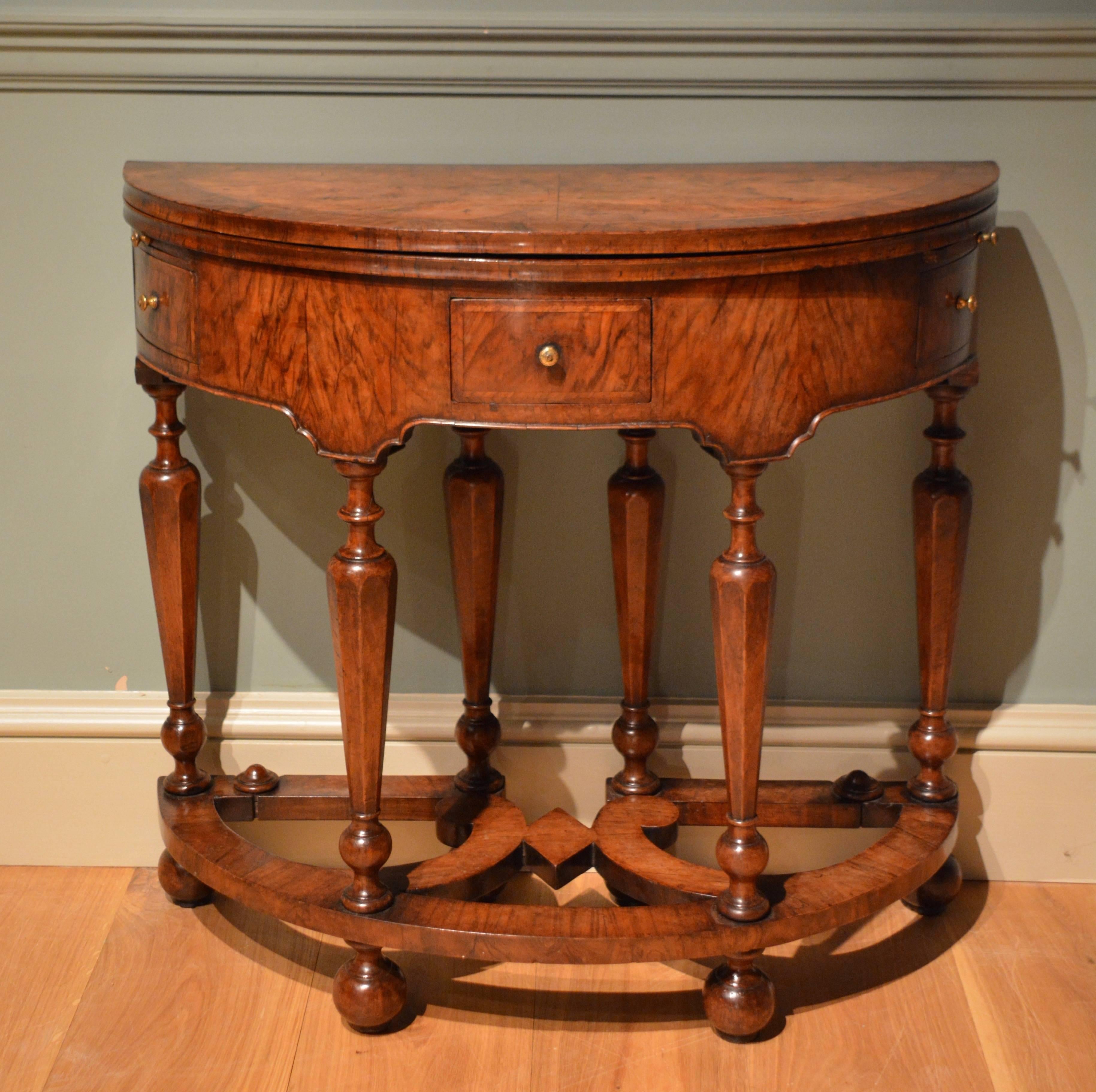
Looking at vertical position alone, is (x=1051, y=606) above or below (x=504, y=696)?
above

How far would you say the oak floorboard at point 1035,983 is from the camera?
123 centimetres

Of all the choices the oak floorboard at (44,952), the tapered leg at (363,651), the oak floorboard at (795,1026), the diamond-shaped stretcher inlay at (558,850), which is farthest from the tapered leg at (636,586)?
the oak floorboard at (44,952)

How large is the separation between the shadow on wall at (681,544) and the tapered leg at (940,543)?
89 mm

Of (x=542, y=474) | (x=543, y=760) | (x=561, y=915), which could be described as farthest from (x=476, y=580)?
(x=561, y=915)

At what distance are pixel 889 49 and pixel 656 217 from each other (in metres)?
0.47

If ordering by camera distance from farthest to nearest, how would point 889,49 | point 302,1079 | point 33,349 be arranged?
point 33,349 < point 889,49 < point 302,1079

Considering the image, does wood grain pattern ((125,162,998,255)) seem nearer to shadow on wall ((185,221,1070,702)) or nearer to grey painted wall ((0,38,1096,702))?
grey painted wall ((0,38,1096,702))

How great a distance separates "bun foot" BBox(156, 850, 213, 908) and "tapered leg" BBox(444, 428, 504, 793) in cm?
31

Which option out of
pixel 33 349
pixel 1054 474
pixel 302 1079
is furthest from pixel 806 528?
pixel 33 349

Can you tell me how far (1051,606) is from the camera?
1.49 metres

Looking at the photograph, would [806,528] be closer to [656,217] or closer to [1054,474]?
[1054,474]

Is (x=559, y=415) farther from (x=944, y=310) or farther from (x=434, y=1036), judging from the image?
(x=434, y=1036)

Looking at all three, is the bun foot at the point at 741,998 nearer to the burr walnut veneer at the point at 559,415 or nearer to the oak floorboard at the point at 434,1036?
the burr walnut veneer at the point at 559,415

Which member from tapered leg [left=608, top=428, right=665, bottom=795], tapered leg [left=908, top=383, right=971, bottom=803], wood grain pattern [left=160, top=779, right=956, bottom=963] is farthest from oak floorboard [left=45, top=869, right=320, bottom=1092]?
tapered leg [left=908, top=383, right=971, bottom=803]
